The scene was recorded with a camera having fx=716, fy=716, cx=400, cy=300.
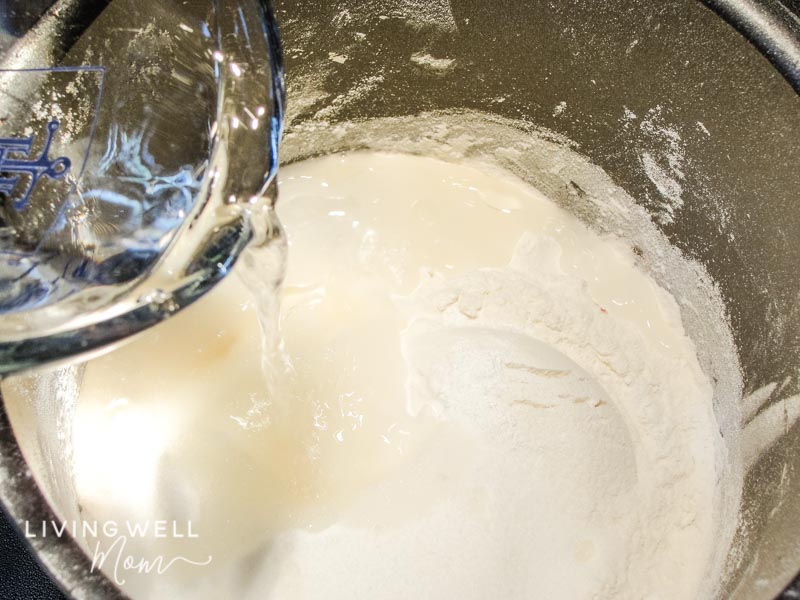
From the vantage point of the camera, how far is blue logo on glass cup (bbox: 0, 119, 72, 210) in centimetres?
75

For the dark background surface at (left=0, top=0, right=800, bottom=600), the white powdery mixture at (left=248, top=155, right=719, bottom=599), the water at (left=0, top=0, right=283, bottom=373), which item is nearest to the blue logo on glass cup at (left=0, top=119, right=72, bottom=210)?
the water at (left=0, top=0, right=283, bottom=373)

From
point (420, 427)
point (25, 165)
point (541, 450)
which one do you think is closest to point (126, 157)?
point (25, 165)

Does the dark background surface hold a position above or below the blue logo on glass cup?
below

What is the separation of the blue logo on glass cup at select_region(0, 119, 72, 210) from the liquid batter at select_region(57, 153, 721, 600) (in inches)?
9.8

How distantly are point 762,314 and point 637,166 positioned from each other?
0.26m

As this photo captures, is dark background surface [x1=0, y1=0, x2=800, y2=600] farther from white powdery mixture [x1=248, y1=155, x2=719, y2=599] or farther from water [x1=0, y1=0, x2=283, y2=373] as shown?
white powdery mixture [x1=248, y1=155, x2=719, y2=599]

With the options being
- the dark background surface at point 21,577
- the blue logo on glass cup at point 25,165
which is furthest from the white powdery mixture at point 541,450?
the blue logo on glass cup at point 25,165

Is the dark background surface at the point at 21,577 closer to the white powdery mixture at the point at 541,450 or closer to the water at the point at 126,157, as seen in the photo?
the water at the point at 126,157

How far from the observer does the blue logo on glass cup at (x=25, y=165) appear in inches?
29.5

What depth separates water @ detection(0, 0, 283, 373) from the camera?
636 millimetres

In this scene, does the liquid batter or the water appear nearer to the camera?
the water

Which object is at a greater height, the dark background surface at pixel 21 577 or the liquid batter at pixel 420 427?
the liquid batter at pixel 420 427

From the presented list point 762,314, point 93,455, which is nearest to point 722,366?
point 762,314

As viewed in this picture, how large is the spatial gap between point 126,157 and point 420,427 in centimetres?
46
